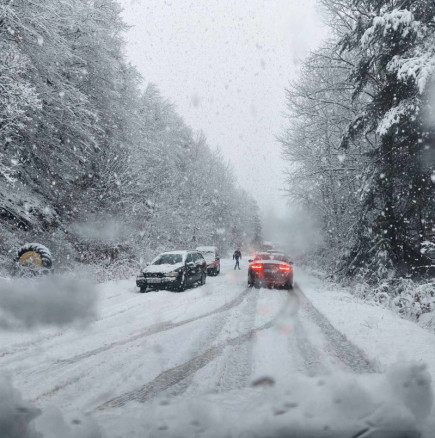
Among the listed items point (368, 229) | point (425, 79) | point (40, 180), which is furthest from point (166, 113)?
point (425, 79)

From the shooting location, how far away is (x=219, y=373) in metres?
4.52

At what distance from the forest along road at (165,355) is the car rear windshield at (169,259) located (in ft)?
20.6

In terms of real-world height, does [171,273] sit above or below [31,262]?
below

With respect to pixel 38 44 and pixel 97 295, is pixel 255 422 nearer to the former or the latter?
pixel 97 295

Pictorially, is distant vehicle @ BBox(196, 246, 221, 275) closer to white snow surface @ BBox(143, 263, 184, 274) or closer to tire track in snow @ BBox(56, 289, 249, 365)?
white snow surface @ BBox(143, 263, 184, 274)

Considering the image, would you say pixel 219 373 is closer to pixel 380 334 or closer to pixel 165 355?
pixel 165 355

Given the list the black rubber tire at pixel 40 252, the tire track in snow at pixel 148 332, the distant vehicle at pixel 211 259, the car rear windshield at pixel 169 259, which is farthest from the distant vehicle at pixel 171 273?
the distant vehicle at pixel 211 259

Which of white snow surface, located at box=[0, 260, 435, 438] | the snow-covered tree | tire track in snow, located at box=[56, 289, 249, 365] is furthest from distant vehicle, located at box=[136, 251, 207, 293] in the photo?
the snow-covered tree

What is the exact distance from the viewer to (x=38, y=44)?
1287cm

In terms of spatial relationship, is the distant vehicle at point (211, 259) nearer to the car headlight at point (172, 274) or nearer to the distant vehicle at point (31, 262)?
the car headlight at point (172, 274)

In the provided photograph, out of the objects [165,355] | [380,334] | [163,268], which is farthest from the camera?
[163,268]

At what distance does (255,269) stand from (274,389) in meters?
13.7

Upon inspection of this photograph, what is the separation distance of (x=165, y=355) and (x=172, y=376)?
107 cm

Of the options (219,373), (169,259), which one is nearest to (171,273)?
(169,259)
